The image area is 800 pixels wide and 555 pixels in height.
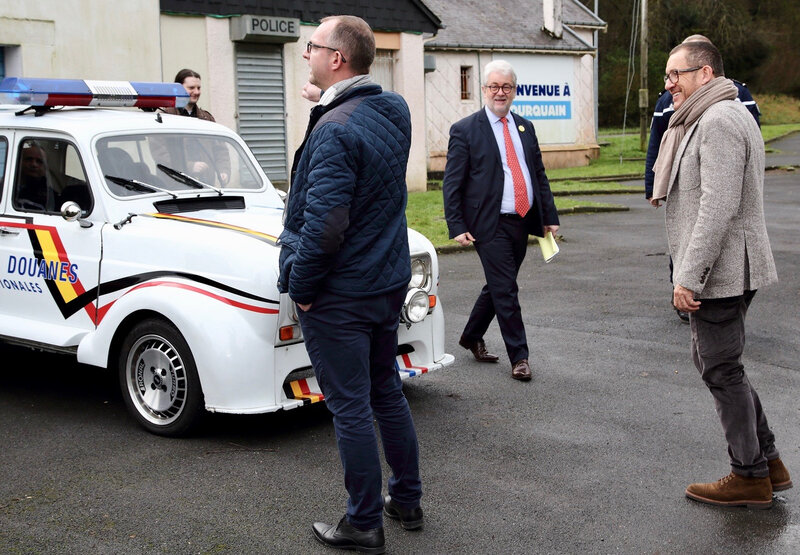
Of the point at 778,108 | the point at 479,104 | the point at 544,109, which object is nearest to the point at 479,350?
the point at 479,104

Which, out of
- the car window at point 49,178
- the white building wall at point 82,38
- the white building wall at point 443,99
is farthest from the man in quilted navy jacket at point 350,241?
the white building wall at point 443,99

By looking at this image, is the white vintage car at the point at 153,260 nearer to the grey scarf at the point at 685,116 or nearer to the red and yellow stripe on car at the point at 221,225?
the red and yellow stripe on car at the point at 221,225

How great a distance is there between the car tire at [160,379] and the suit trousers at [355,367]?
1.58 m

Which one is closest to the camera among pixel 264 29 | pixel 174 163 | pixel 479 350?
pixel 174 163

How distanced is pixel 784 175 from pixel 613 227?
12.6m

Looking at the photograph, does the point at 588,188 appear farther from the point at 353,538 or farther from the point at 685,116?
the point at 353,538

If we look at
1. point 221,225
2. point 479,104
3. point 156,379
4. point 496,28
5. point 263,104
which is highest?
point 496,28

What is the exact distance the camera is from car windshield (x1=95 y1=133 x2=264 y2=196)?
6469 millimetres

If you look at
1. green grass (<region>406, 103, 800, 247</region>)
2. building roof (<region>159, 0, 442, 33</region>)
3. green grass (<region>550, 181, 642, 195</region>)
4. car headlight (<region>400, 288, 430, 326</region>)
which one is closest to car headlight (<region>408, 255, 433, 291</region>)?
car headlight (<region>400, 288, 430, 326</region>)

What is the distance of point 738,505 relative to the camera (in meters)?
4.73

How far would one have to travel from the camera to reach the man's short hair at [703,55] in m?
4.68

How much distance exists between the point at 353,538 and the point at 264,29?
16.4 m

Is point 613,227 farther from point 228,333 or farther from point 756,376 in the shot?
point 228,333

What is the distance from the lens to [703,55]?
15.4 ft
